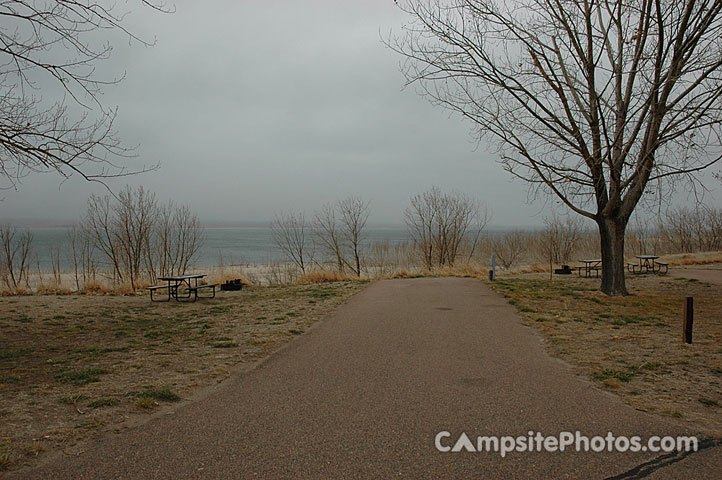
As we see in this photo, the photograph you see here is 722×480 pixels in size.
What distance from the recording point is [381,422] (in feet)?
13.5

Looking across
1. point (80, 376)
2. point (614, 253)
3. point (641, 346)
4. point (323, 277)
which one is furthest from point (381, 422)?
point (323, 277)

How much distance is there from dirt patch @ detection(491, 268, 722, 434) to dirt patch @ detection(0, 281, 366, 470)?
166 inches

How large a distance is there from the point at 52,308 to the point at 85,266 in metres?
11.0

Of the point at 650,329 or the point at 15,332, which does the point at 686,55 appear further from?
the point at 15,332

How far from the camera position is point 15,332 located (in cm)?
827

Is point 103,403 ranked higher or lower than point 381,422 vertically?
higher

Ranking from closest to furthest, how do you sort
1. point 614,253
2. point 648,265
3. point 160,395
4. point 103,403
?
point 103,403 → point 160,395 → point 614,253 → point 648,265

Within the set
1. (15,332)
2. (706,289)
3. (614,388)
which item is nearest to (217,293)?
(15,332)

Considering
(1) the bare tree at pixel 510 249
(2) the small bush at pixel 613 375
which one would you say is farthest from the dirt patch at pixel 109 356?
(1) the bare tree at pixel 510 249

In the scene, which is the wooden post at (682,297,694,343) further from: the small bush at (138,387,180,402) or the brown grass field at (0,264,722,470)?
the small bush at (138,387,180,402)

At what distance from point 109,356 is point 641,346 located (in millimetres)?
7280

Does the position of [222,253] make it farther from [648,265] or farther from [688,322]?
[688,322]

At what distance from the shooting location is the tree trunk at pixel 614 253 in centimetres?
1317

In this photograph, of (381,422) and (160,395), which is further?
(160,395)
